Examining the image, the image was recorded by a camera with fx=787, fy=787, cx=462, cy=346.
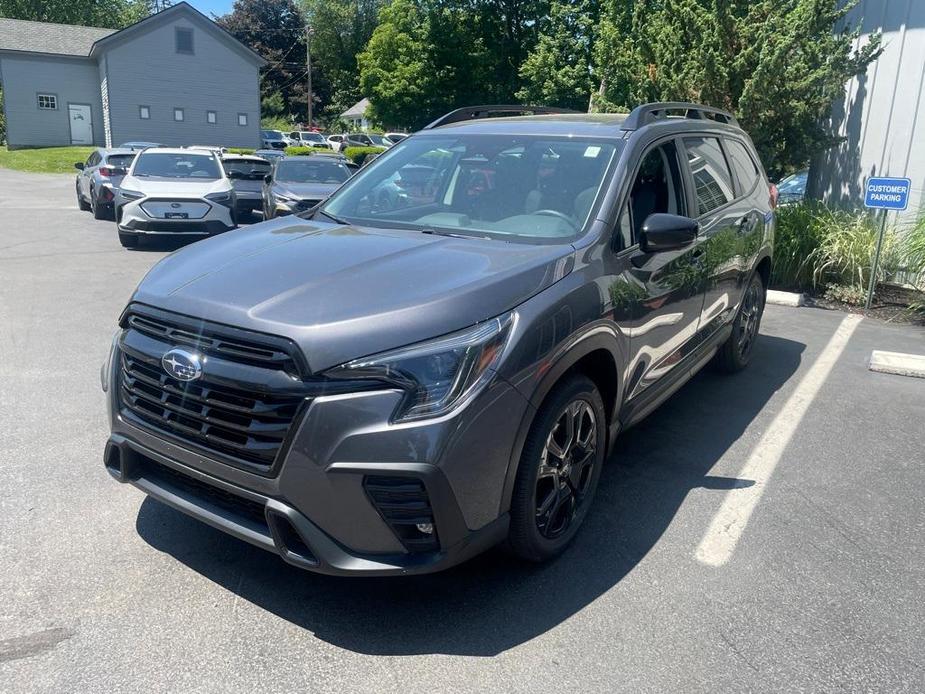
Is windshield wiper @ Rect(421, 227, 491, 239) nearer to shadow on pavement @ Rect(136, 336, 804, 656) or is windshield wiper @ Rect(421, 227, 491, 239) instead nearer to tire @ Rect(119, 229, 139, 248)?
shadow on pavement @ Rect(136, 336, 804, 656)

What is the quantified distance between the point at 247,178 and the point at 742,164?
13163 mm

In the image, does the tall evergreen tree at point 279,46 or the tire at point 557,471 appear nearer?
the tire at point 557,471

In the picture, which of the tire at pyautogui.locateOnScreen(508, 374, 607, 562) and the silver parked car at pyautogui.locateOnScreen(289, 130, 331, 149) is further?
the silver parked car at pyautogui.locateOnScreen(289, 130, 331, 149)

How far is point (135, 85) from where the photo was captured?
41.0m

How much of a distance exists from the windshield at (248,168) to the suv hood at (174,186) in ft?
12.3

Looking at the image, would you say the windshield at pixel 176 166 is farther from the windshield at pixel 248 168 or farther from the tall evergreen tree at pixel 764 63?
the tall evergreen tree at pixel 764 63

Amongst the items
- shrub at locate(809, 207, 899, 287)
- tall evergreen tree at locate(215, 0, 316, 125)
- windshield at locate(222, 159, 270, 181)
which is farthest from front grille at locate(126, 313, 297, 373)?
tall evergreen tree at locate(215, 0, 316, 125)

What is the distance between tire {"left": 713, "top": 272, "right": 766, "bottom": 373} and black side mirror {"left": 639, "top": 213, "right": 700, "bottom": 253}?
231 centimetres

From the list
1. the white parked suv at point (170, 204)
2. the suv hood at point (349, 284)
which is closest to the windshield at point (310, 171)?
the white parked suv at point (170, 204)

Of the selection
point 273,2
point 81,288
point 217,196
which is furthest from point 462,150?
point 273,2

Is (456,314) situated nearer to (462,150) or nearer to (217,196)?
(462,150)

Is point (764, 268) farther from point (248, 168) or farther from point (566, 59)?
point (566, 59)

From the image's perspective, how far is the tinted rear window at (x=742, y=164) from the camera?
573 centimetres

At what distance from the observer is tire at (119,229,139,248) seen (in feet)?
41.2
